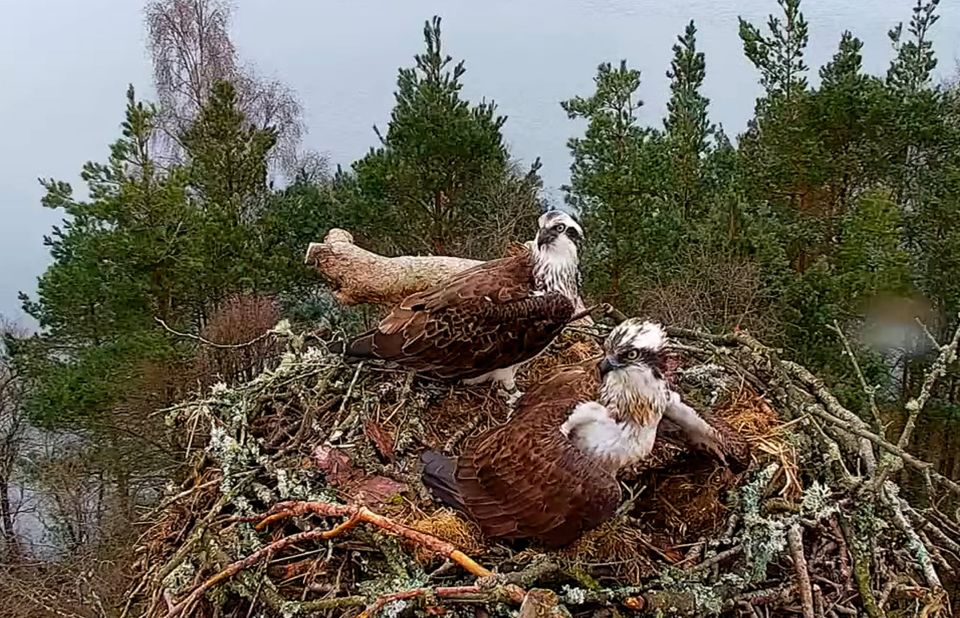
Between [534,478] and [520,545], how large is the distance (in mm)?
247

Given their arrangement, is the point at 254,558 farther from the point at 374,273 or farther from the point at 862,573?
the point at 374,273

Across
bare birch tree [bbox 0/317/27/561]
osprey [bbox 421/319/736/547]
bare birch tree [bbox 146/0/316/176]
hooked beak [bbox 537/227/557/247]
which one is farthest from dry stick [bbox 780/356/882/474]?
bare birch tree [bbox 146/0/316/176]

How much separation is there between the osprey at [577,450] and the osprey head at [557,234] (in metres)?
0.78

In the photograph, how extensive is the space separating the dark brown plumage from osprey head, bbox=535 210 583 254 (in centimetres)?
64

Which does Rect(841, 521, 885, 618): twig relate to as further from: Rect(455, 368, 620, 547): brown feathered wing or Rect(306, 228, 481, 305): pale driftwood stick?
Rect(306, 228, 481, 305): pale driftwood stick

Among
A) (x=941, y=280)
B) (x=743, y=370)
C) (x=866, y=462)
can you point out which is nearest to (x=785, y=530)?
(x=866, y=462)

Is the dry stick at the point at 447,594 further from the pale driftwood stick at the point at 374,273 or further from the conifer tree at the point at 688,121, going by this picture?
the conifer tree at the point at 688,121

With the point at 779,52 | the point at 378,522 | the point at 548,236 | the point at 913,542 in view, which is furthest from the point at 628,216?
the point at 378,522

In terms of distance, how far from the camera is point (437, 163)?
1110 centimetres

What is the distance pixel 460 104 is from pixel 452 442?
834cm

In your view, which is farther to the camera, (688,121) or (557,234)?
(688,121)

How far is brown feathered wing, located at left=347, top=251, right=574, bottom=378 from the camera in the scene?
→ 3.34 metres

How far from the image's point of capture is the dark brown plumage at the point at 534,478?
8.29 feet

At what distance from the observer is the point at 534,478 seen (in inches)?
103
